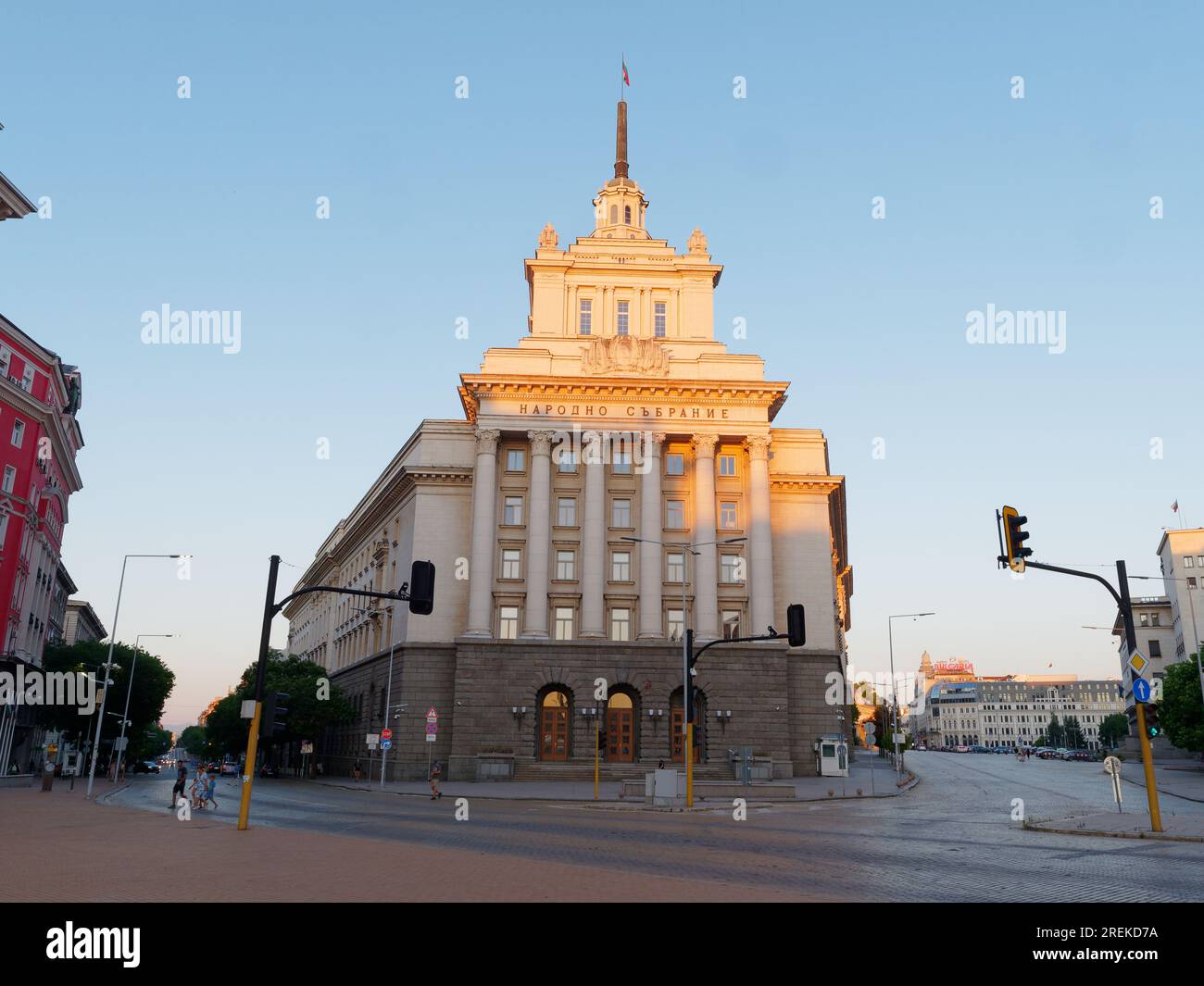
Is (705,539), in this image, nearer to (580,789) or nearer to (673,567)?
(673,567)

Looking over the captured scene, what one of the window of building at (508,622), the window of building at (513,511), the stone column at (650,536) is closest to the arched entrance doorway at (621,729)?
the stone column at (650,536)

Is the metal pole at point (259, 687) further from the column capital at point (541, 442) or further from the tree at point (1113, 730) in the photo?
the tree at point (1113, 730)

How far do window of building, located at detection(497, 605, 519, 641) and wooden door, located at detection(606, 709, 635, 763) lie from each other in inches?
313

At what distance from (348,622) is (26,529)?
2953 centimetres

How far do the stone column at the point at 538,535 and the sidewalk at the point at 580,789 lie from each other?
10.2 metres

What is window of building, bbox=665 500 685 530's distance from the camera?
62628 mm

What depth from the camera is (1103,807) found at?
34.8m

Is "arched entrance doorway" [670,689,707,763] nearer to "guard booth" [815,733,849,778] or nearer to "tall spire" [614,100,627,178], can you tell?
"guard booth" [815,733,849,778]

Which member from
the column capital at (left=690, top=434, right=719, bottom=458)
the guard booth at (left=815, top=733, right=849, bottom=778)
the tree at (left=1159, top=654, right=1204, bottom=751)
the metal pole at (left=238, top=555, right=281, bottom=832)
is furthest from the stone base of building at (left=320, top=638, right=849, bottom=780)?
the tree at (left=1159, top=654, right=1204, bottom=751)

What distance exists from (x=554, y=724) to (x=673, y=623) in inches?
393

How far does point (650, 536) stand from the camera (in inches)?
2398

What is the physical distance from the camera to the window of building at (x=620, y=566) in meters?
61.6
